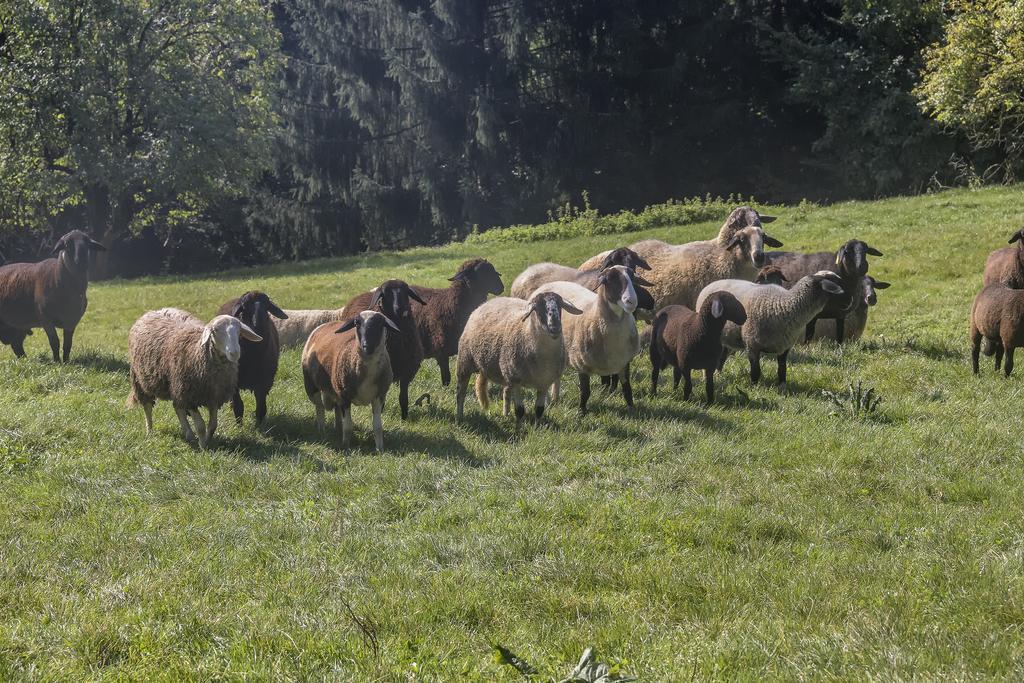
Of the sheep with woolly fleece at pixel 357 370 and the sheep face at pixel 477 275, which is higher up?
the sheep face at pixel 477 275

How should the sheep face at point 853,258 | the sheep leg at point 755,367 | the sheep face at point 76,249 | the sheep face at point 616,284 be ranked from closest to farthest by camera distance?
the sheep face at point 616,284, the sheep leg at point 755,367, the sheep face at point 853,258, the sheep face at point 76,249

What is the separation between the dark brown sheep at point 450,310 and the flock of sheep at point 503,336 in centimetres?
2

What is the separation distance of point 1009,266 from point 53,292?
13420 mm

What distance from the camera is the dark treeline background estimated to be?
124ft

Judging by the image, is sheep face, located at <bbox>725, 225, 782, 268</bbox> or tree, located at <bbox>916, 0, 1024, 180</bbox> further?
tree, located at <bbox>916, 0, 1024, 180</bbox>

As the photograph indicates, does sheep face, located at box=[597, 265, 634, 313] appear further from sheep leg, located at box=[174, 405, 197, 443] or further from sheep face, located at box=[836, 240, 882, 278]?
sheep leg, located at box=[174, 405, 197, 443]

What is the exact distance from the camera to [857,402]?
10.1 m

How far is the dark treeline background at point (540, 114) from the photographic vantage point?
124ft

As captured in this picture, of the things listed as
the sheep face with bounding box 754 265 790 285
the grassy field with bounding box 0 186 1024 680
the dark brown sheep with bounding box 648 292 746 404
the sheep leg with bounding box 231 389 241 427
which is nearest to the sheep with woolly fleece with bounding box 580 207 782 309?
the sheep face with bounding box 754 265 790 285

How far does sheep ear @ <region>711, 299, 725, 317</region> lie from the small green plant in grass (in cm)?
141

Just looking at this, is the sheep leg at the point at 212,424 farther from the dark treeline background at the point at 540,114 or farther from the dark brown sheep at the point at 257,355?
the dark treeline background at the point at 540,114

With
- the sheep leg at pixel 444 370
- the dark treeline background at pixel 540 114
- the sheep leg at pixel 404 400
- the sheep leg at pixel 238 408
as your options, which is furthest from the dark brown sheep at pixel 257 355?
the dark treeline background at pixel 540 114

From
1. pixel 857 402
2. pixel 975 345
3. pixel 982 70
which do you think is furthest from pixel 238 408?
pixel 982 70

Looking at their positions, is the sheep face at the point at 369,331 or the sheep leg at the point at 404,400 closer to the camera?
the sheep face at the point at 369,331
